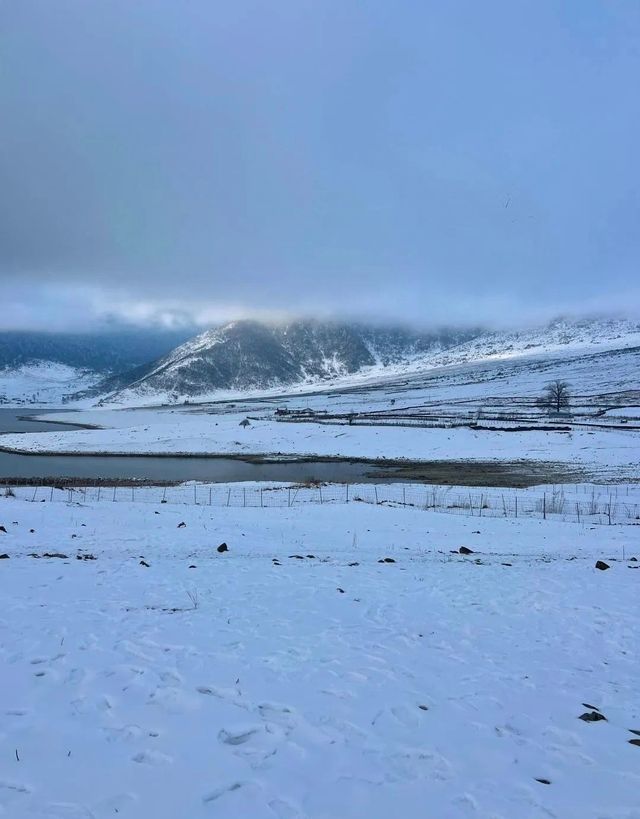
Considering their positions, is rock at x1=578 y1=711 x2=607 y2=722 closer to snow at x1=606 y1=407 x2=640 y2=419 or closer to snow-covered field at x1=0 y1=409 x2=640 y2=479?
snow-covered field at x1=0 y1=409 x2=640 y2=479

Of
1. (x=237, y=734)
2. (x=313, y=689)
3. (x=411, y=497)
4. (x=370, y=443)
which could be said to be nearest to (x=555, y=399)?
(x=370, y=443)

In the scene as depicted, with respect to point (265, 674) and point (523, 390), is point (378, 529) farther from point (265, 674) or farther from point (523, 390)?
point (523, 390)

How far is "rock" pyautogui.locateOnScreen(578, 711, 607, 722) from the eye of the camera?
6641mm

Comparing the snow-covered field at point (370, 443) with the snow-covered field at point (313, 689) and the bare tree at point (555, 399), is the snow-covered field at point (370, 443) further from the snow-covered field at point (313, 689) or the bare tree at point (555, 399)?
the bare tree at point (555, 399)

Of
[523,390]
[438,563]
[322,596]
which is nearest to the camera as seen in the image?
[322,596]

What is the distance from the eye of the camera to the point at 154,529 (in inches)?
798

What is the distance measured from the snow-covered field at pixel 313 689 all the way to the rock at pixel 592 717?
0.08 m

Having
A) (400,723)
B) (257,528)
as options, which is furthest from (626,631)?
(257,528)

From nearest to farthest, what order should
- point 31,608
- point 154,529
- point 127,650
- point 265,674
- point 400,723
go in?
point 400,723 < point 265,674 < point 127,650 < point 31,608 < point 154,529

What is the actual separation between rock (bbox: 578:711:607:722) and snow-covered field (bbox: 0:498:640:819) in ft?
0.26

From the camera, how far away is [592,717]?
6680 mm

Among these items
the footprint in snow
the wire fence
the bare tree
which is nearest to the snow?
the bare tree

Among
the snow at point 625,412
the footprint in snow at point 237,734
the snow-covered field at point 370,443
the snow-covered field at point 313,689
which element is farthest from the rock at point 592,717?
the snow at point 625,412

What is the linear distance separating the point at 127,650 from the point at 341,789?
4.46 m
